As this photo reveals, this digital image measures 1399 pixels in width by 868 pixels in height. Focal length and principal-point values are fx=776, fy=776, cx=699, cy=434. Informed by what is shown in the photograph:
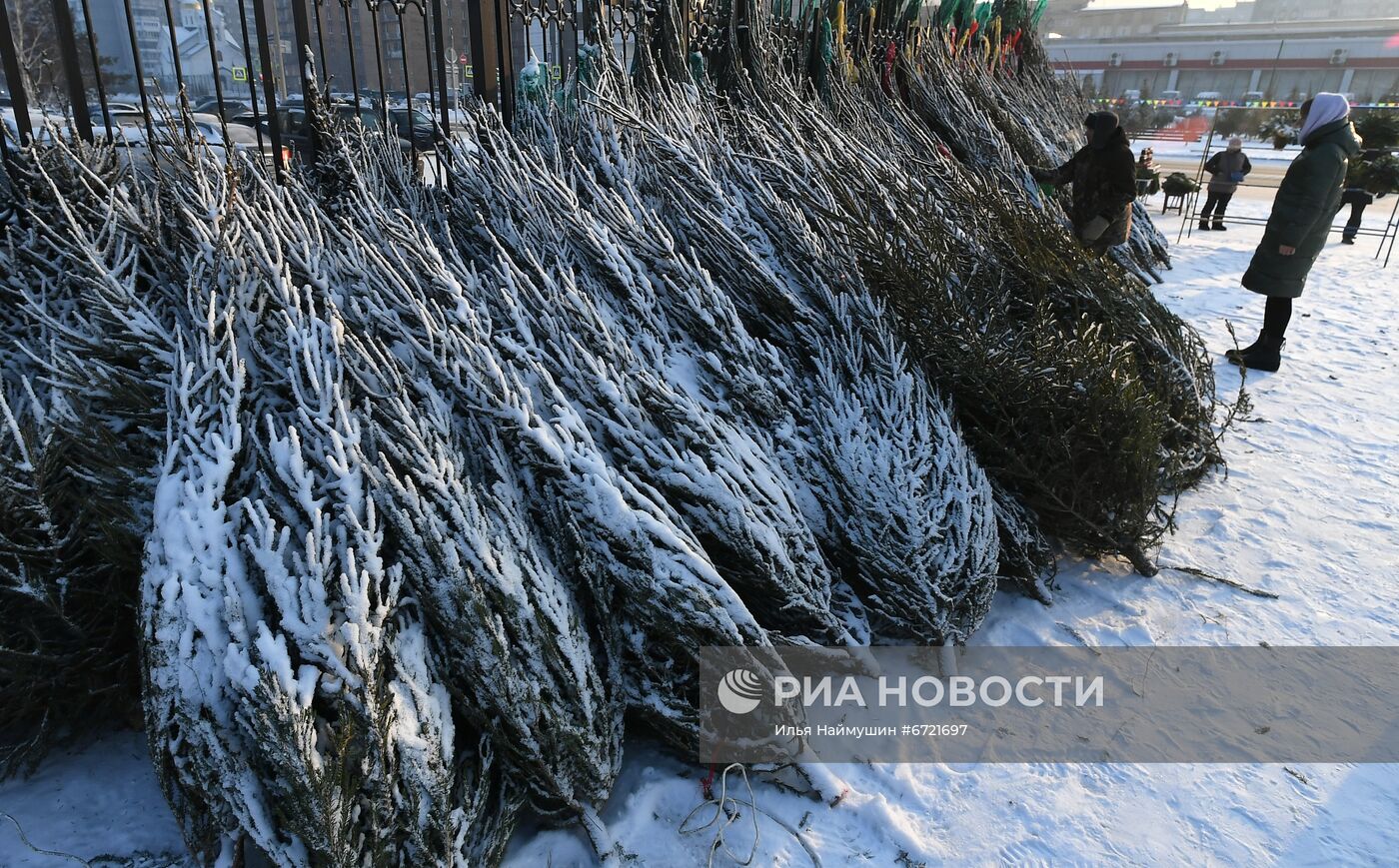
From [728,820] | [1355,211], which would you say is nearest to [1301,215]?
[728,820]

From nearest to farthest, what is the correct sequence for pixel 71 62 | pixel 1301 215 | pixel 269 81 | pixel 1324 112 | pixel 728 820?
pixel 728 820 < pixel 71 62 < pixel 269 81 < pixel 1324 112 < pixel 1301 215

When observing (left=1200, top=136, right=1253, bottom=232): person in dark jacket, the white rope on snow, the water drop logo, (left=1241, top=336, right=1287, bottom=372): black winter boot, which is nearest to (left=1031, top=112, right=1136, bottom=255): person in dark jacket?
(left=1241, top=336, right=1287, bottom=372): black winter boot

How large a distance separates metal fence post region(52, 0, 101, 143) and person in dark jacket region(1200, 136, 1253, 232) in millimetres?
11622

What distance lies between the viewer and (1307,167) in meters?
4.98

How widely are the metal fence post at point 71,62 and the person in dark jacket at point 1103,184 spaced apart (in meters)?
5.87

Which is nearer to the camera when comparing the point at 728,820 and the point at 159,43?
the point at 728,820

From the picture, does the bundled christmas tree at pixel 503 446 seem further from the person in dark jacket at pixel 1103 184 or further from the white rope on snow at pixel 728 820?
the person in dark jacket at pixel 1103 184

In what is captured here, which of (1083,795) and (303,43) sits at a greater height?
(303,43)

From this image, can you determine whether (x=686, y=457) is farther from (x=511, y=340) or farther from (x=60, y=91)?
(x=60, y=91)

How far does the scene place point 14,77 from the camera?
269cm

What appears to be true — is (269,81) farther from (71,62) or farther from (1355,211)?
(1355,211)

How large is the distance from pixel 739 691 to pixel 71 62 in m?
3.22

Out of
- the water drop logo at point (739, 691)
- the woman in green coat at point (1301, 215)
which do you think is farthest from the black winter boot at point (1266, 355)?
the water drop logo at point (739, 691)

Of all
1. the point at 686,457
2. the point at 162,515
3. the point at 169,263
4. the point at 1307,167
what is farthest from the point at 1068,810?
the point at 1307,167
